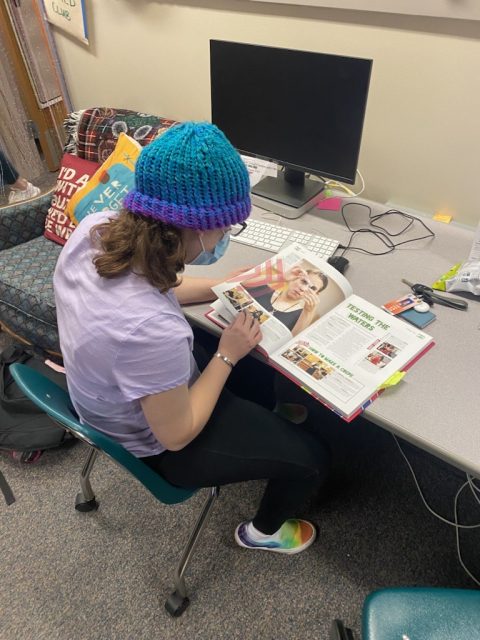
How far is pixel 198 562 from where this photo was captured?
4.28ft

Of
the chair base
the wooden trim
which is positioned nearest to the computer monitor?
the chair base

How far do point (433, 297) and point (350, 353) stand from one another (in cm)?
32

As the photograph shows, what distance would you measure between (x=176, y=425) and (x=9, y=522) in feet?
3.07

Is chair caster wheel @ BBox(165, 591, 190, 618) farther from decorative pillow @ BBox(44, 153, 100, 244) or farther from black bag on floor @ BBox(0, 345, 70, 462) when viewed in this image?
decorative pillow @ BBox(44, 153, 100, 244)

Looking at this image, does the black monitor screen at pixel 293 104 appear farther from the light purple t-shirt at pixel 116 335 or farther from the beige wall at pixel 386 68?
the light purple t-shirt at pixel 116 335

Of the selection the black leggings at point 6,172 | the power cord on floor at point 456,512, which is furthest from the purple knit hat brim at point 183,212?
the black leggings at point 6,172

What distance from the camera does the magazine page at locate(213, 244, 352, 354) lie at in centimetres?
102

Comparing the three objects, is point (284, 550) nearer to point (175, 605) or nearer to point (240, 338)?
point (175, 605)

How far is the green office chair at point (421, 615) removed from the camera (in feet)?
2.53

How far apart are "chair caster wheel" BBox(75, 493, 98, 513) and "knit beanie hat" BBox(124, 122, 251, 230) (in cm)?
105

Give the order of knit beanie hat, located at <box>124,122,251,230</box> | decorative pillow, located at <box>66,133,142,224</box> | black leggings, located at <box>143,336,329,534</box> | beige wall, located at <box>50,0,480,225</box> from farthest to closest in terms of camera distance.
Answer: decorative pillow, located at <box>66,133,142,224</box>
beige wall, located at <box>50,0,480,225</box>
black leggings, located at <box>143,336,329,534</box>
knit beanie hat, located at <box>124,122,251,230</box>

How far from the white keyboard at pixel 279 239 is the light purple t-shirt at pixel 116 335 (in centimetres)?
52

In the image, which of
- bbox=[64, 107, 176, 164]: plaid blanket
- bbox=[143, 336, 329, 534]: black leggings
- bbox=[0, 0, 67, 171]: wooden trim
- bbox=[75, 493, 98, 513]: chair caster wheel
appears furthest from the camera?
bbox=[0, 0, 67, 171]: wooden trim

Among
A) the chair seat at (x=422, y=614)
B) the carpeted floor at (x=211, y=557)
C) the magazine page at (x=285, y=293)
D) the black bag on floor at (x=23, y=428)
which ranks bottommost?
the carpeted floor at (x=211, y=557)
